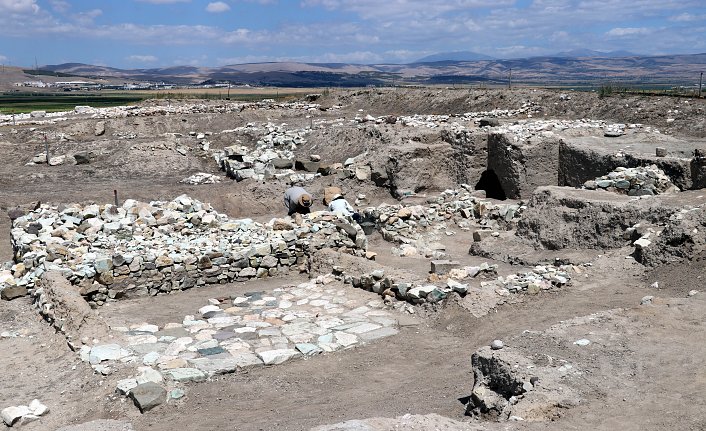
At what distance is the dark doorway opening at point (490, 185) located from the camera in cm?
1753

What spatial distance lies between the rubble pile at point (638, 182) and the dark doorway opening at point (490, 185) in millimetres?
4432

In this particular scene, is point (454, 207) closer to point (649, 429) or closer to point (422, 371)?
point (422, 371)

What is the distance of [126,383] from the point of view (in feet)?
23.1

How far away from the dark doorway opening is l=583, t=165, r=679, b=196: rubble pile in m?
4.43

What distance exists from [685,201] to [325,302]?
6.51 metres

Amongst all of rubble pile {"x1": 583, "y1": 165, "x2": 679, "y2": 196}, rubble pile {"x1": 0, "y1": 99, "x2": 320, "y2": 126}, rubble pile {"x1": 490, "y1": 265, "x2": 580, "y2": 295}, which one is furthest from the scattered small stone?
rubble pile {"x1": 0, "y1": 99, "x2": 320, "y2": 126}

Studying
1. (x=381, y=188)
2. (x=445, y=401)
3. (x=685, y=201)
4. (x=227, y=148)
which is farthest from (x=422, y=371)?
(x=227, y=148)

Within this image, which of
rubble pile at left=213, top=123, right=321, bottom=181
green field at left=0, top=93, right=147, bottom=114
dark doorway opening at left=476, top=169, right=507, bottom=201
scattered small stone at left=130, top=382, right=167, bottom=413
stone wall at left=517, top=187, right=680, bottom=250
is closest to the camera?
scattered small stone at left=130, top=382, right=167, bottom=413

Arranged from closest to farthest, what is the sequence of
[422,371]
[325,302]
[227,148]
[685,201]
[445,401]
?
[445,401] → [422,371] → [325,302] → [685,201] → [227,148]

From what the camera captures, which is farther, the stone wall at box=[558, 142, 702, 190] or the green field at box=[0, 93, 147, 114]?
the green field at box=[0, 93, 147, 114]

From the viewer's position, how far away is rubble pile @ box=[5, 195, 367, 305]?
10.7 meters

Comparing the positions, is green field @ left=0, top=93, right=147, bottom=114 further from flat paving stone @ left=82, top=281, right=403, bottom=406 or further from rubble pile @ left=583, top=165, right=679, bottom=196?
rubble pile @ left=583, top=165, right=679, bottom=196

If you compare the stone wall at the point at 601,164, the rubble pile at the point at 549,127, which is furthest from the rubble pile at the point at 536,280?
the rubble pile at the point at 549,127

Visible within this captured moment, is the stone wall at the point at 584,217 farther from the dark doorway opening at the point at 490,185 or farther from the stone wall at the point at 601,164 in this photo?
the dark doorway opening at the point at 490,185
